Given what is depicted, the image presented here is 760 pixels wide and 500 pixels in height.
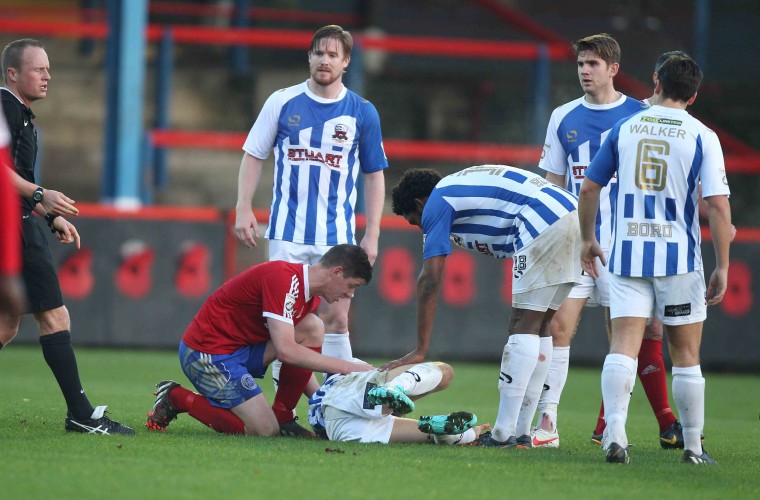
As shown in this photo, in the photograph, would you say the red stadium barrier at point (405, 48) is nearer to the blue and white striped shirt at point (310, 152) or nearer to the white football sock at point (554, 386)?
the blue and white striped shirt at point (310, 152)

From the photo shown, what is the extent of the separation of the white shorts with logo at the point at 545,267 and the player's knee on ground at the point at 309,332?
1108mm

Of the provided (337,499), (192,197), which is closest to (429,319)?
(337,499)

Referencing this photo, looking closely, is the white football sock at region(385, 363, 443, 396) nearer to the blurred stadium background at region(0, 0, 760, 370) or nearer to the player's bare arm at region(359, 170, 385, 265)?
the player's bare arm at region(359, 170, 385, 265)

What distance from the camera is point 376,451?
584cm

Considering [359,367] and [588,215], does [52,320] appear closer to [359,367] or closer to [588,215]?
[359,367]

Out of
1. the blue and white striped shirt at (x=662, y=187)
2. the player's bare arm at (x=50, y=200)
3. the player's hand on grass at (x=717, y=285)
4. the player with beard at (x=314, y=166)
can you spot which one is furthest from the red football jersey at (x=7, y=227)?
the player with beard at (x=314, y=166)

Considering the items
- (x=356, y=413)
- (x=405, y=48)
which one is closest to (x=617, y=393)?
(x=356, y=413)

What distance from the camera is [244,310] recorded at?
6.42 meters

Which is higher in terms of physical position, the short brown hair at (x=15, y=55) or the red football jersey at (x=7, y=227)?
the short brown hair at (x=15, y=55)

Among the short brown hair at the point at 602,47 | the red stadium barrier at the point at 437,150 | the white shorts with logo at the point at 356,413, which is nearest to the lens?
the white shorts with logo at the point at 356,413

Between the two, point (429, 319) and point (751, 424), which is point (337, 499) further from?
point (751, 424)

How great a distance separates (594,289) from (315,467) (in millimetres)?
2645

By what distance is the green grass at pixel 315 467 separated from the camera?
4.68 m

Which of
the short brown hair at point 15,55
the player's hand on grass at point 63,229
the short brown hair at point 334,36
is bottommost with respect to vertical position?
the player's hand on grass at point 63,229
